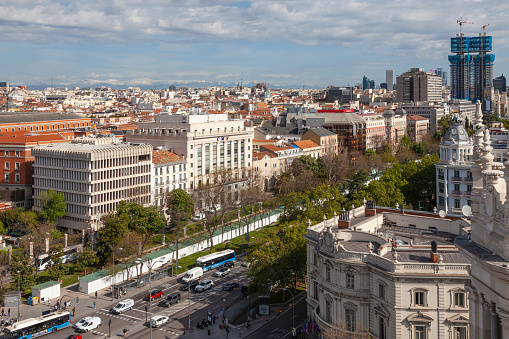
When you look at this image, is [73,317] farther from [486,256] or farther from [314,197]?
[486,256]

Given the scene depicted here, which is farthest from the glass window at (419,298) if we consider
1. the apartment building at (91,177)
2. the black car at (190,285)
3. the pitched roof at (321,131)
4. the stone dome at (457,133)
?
the pitched roof at (321,131)

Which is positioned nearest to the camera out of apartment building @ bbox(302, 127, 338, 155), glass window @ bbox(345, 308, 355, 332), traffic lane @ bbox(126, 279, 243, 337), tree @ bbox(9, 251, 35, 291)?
glass window @ bbox(345, 308, 355, 332)

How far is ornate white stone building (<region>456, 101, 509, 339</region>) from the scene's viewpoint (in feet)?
65.4

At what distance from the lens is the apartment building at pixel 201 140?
114 meters

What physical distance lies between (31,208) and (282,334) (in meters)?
63.7

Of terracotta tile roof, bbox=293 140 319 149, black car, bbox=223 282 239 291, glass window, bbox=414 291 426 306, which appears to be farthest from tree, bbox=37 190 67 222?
terracotta tile roof, bbox=293 140 319 149

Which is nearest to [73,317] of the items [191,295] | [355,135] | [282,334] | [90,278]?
[90,278]

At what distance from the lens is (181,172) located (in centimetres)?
10975

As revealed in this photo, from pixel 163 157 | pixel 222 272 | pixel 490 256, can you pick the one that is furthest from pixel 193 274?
pixel 490 256

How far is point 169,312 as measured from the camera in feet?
207

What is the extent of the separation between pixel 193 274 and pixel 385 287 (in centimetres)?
3432

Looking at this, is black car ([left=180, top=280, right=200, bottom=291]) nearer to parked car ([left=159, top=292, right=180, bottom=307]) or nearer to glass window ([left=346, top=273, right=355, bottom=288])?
parked car ([left=159, top=292, right=180, bottom=307])

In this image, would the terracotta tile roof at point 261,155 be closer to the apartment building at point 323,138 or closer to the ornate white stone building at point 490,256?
the apartment building at point 323,138

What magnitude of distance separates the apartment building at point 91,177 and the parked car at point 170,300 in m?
24.1
